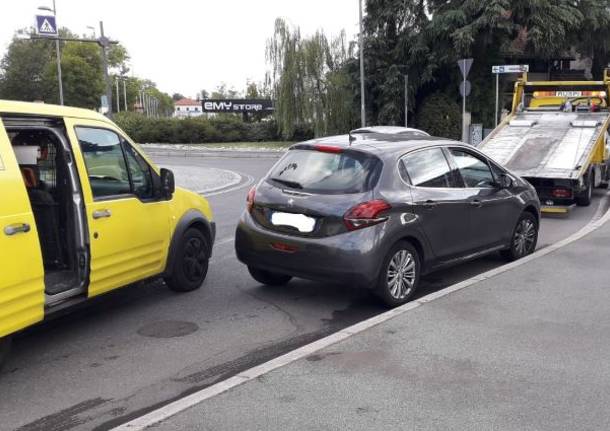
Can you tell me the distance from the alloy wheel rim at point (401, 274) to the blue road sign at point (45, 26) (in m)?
21.9

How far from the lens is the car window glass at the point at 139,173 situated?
5.95m

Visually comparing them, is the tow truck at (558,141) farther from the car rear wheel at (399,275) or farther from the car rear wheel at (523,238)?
the car rear wheel at (399,275)

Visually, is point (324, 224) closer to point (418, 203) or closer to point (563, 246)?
point (418, 203)

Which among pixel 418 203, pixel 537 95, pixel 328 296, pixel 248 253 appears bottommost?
pixel 328 296

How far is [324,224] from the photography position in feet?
19.1

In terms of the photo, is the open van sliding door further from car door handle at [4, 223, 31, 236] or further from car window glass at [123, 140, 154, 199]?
car window glass at [123, 140, 154, 199]

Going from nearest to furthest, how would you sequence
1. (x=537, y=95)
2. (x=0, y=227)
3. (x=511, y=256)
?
(x=0, y=227)
(x=511, y=256)
(x=537, y=95)

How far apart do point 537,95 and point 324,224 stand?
472 inches

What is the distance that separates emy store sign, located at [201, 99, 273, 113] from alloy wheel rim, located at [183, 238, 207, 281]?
45.4m

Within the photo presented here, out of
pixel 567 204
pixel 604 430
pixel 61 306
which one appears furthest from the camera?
pixel 567 204

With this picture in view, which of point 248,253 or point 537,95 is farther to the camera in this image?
point 537,95

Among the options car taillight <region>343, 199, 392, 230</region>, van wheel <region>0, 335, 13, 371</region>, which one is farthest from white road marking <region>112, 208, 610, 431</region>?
van wheel <region>0, 335, 13, 371</region>

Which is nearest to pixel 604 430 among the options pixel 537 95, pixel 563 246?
pixel 563 246

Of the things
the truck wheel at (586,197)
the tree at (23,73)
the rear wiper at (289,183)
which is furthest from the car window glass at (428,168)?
the tree at (23,73)
